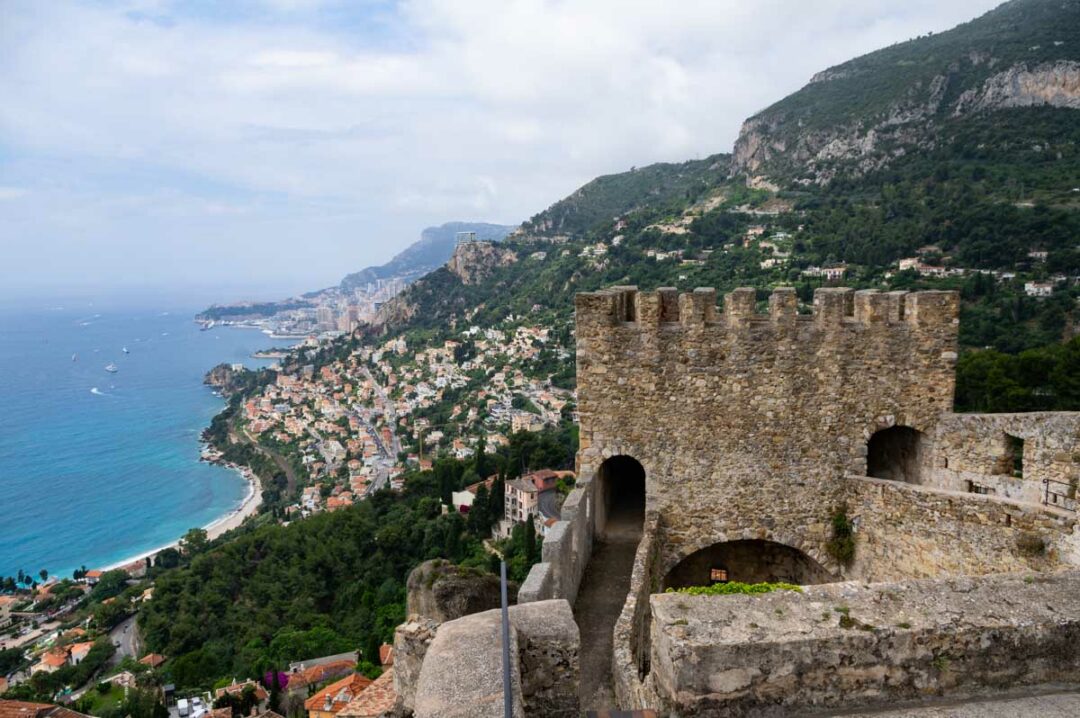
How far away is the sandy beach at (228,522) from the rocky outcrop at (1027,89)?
312 ft

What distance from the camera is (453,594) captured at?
6074 mm

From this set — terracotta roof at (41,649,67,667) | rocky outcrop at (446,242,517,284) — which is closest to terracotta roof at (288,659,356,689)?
terracotta roof at (41,649,67,667)

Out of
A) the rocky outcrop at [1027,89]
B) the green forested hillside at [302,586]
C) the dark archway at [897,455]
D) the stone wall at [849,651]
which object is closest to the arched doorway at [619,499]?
the dark archway at [897,455]

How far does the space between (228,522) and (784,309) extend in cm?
7754

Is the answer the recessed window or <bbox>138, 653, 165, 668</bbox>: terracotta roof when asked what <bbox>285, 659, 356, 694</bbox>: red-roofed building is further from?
the recessed window

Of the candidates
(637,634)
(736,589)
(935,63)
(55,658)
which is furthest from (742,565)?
(935,63)

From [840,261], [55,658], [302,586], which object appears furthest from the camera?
[840,261]

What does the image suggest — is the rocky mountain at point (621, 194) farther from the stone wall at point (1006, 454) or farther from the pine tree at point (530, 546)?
the stone wall at point (1006, 454)

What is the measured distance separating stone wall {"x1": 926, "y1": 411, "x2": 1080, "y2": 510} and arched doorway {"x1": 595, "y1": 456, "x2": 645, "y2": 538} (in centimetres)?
352

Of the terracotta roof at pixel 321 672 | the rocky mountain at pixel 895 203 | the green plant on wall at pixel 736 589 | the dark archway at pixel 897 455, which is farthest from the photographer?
the rocky mountain at pixel 895 203

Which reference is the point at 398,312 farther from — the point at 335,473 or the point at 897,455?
the point at 897,455

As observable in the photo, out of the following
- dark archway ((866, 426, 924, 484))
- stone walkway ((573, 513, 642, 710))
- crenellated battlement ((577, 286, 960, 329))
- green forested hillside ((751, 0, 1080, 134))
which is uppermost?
green forested hillside ((751, 0, 1080, 134))

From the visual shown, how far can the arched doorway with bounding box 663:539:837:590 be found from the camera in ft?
26.9

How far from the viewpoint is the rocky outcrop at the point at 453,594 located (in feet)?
19.5
